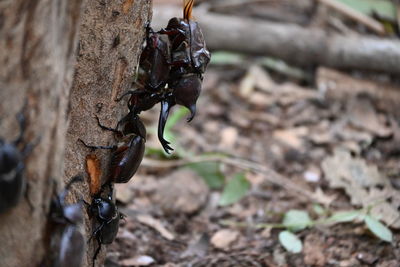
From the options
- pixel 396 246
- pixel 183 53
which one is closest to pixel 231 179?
pixel 396 246

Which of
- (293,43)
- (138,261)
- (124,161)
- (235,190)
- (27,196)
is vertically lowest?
(235,190)

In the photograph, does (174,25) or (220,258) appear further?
(220,258)

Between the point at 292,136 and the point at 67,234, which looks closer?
the point at 67,234

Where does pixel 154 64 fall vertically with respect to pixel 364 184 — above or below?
above

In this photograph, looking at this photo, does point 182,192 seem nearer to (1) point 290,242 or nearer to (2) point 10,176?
(1) point 290,242

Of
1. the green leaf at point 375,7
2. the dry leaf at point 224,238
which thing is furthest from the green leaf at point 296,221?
the green leaf at point 375,7

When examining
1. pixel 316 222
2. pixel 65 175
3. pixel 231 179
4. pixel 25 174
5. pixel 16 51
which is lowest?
pixel 231 179

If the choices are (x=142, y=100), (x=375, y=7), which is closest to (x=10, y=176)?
(x=142, y=100)

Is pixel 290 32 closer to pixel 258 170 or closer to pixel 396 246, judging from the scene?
pixel 258 170
